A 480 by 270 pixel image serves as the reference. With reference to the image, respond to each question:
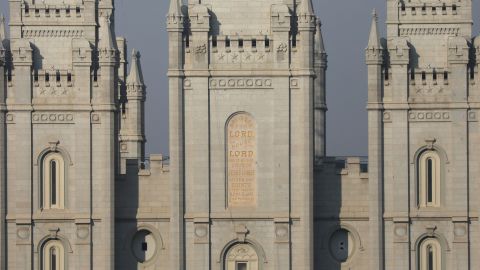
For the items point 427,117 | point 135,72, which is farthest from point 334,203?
point 135,72

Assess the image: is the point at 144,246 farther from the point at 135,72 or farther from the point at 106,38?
the point at 135,72

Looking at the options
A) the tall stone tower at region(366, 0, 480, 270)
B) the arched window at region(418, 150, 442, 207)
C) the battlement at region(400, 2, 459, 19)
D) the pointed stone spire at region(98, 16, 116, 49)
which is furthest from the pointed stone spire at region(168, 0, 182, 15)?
the arched window at region(418, 150, 442, 207)

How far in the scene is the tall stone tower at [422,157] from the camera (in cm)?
8956

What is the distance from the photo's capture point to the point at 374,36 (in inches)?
3543

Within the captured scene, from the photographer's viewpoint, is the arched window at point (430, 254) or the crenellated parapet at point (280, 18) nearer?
the crenellated parapet at point (280, 18)

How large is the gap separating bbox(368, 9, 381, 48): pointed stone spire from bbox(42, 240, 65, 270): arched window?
1674 centimetres

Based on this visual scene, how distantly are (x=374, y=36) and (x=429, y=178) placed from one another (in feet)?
22.6

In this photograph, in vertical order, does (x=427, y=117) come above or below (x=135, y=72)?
below

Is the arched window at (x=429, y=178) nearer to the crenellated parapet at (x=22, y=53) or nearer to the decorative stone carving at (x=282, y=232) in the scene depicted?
the decorative stone carving at (x=282, y=232)

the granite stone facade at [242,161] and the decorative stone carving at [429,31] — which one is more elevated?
the decorative stone carving at [429,31]

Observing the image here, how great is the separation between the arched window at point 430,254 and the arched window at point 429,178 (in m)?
1.72

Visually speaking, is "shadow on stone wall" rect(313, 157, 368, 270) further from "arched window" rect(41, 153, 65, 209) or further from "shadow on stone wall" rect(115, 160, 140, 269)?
"arched window" rect(41, 153, 65, 209)

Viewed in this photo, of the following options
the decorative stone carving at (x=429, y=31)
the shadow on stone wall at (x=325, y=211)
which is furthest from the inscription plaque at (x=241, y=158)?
the decorative stone carving at (x=429, y=31)

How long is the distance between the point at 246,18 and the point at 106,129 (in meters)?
8.11
